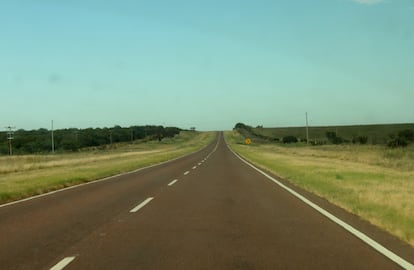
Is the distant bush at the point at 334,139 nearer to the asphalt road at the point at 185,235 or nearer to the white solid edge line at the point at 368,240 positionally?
the asphalt road at the point at 185,235

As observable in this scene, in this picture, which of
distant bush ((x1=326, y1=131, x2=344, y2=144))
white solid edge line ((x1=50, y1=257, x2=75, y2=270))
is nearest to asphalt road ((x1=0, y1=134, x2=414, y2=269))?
white solid edge line ((x1=50, y1=257, x2=75, y2=270))

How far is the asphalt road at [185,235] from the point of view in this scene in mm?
7027

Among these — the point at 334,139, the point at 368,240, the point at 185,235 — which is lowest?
the point at 334,139

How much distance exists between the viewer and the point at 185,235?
29.7 ft

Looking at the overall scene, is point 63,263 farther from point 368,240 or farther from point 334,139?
point 334,139

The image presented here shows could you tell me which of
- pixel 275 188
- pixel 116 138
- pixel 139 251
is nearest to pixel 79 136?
pixel 116 138

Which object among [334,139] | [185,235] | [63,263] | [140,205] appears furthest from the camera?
[334,139]

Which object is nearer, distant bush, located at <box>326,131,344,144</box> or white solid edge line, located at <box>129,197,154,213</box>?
white solid edge line, located at <box>129,197,154,213</box>

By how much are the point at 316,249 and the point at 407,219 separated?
309 centimetres

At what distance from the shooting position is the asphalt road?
7027 millimetres

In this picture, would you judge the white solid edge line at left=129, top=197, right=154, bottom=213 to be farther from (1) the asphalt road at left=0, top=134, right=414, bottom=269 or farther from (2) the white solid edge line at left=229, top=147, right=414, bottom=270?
(2) the white solid edge line at left=229, top=147, right=414, bottom=270

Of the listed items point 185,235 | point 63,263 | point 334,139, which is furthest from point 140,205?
point 334,139

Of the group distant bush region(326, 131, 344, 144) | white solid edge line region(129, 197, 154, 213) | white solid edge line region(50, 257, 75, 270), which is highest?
white solid edge line region(50, 257, 75, 270)

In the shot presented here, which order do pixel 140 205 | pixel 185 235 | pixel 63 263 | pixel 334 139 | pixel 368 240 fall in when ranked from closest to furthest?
pixel 63 263 → pixel 368 240 → pixel 185 235 → pixel 140 205 → pixel 334 139
